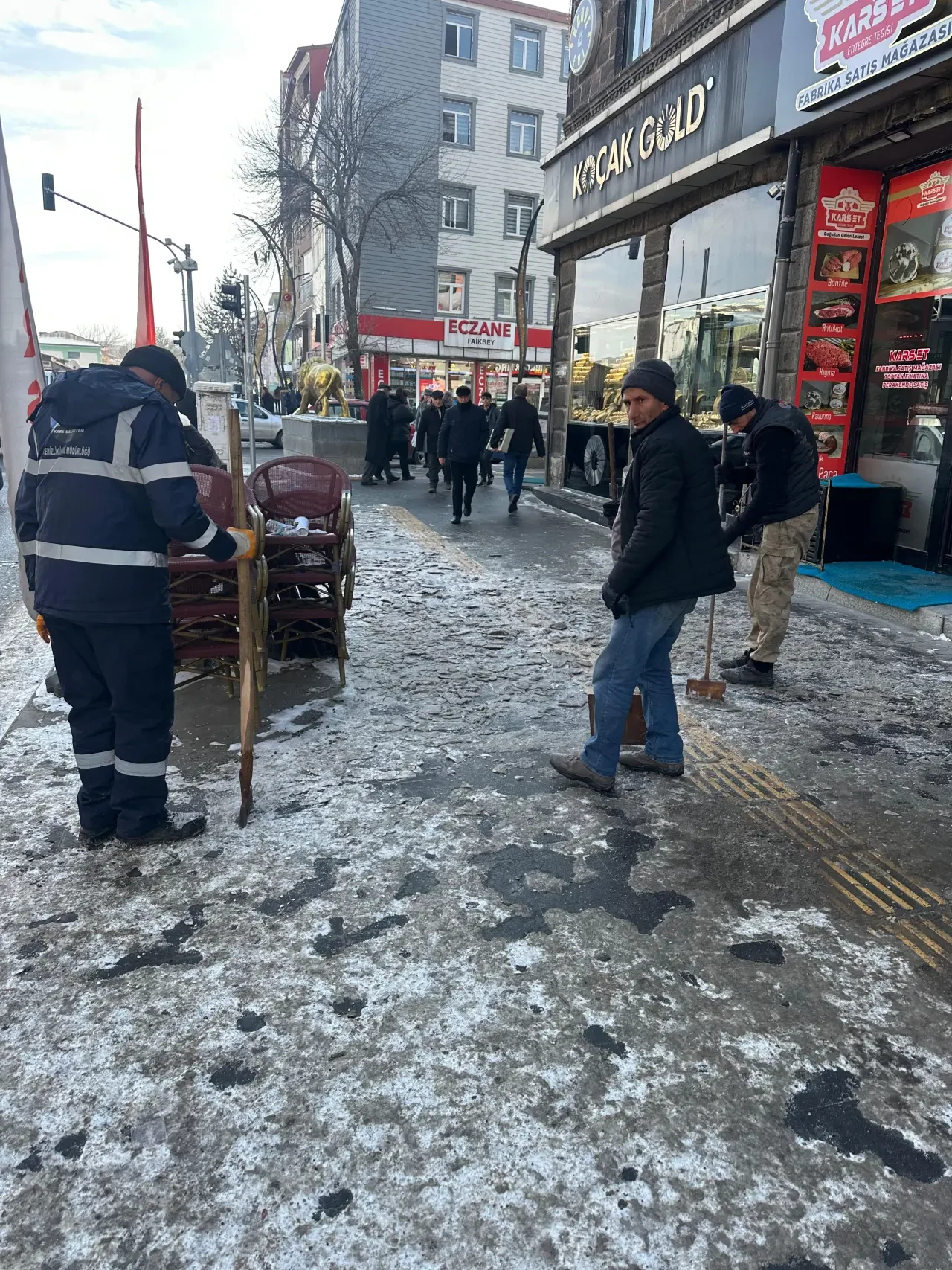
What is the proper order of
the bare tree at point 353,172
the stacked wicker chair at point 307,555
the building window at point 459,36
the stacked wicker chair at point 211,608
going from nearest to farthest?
the stacked wicker chair at point 211,608 → the stacked wicker chair at point 307,555 → the bare tree at point 353,172 → the building window at point 459,36

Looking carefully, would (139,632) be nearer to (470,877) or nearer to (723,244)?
(470,877)

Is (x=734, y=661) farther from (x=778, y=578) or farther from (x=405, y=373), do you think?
(x=405, y=373)

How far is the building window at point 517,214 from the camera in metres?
34.6

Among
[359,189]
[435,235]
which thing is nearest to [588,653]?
[359,189]

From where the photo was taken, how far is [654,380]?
364 centimetres

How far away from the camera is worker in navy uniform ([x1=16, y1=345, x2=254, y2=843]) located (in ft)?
10.2

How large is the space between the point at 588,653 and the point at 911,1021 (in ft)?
12.3

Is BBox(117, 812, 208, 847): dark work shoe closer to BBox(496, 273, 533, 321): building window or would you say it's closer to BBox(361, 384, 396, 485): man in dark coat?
BBox(361, 384, 396, 485): man in dark coat

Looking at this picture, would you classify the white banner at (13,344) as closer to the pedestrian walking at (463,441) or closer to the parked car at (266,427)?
the pedestrian walking at (463,441)

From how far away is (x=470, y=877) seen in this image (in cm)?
320

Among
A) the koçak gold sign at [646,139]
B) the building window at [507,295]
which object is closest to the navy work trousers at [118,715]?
the koçak gold sign at [646,139]

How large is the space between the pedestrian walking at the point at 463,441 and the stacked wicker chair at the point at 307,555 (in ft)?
18.0

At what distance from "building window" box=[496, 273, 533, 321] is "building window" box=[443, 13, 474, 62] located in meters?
8.05

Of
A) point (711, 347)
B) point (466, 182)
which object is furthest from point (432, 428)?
point (466, 182)
